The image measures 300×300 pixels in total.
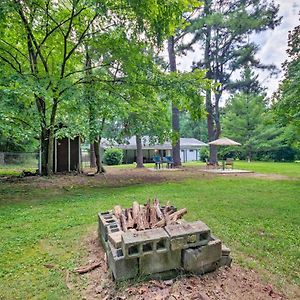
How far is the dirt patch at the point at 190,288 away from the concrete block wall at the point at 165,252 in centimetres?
9

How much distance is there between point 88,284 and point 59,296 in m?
0.29

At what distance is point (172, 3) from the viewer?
25.0 ft

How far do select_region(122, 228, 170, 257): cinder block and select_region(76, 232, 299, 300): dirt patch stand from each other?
268mm

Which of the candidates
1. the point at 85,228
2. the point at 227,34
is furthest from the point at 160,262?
the point at 227,34

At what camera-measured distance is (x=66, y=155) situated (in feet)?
47.0


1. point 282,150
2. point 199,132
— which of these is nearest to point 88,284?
point 282,150

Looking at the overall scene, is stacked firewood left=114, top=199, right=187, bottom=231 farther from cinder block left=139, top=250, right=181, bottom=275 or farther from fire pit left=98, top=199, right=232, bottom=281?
cinder block left=139, top=250, right=181, bottom=275

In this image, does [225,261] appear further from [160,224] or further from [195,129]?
[195,129]

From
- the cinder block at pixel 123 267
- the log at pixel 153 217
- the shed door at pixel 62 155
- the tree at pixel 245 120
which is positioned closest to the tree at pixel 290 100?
the log at pixel 153 217

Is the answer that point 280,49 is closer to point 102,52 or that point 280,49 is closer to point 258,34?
point 258,34

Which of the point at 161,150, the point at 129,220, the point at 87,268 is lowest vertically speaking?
the point at 87,268

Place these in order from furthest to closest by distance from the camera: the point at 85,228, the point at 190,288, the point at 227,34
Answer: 1. the point at 227,34
2. the point at 85,228
3. the point at 190,288

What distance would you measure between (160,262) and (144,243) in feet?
0.83

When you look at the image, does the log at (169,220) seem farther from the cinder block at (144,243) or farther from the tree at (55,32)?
the tree at (55,32)
